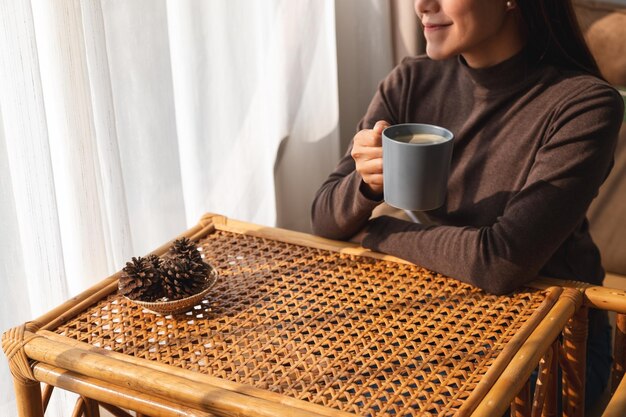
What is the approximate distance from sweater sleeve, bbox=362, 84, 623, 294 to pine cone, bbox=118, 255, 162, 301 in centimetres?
34

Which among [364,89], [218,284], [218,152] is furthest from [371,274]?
[364,89]

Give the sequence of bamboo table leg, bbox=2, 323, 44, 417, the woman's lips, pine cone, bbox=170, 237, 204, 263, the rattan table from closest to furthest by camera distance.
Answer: the rattan table → bamboo table leg, bbox=2, 323, 44, 417 → pine cone, bbox=170, 237, 204, 263 → the woman's lips

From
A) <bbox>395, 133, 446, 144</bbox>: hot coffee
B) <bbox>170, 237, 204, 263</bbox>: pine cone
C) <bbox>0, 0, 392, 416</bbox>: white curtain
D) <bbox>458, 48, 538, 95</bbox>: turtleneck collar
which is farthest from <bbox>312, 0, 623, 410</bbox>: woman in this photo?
<bbox>0, 0, 392, 416</bbox>: white curtain

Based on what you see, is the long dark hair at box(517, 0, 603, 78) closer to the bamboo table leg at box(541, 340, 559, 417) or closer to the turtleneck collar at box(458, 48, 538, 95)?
the turtleneck collar at box(458, 48, 538, 95)

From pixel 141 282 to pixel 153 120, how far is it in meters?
0.60

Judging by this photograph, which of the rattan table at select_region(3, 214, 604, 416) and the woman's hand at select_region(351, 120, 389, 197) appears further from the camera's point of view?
the woman's hand at select_region(351, 120, 389, 197)

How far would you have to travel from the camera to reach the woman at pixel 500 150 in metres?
1.17

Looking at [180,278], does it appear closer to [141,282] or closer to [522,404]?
[141,282]

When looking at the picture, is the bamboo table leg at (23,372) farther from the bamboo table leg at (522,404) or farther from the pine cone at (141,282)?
the bamboo table leg at (522,404)

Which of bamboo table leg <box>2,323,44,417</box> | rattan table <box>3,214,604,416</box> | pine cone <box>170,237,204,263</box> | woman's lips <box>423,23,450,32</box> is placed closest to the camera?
rattan table <box>3,214,604,416</box>

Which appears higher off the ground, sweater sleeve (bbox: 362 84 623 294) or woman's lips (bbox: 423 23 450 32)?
woman's lips (bbox: 423 23 450 32)

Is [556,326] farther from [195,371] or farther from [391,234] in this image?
[195,371]

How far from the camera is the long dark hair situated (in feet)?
4.11

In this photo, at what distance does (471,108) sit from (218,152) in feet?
2.01
